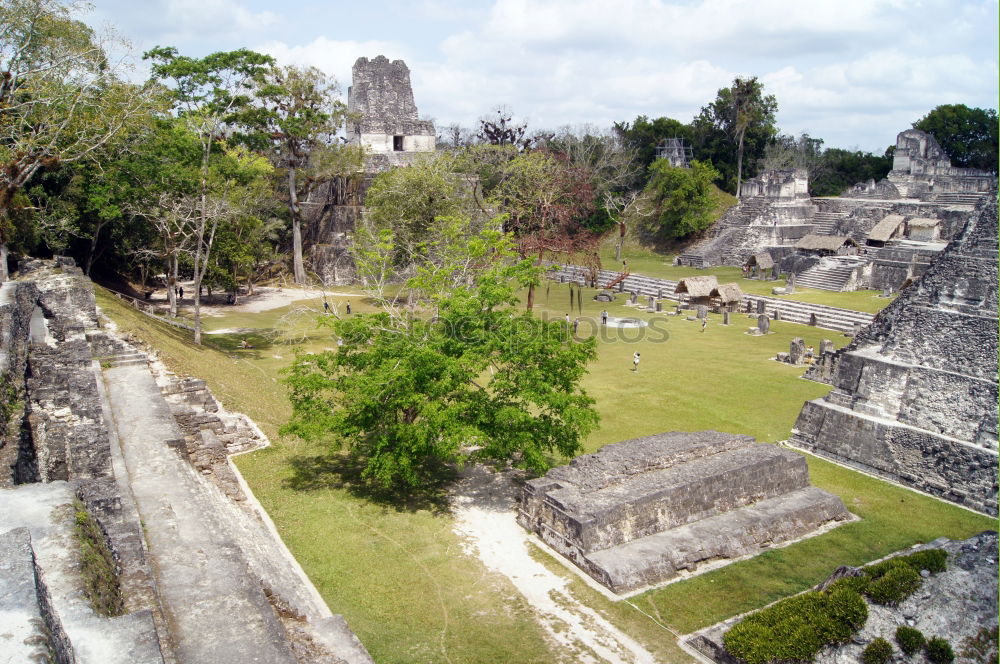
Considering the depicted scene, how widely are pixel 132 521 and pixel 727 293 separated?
28.8 metres

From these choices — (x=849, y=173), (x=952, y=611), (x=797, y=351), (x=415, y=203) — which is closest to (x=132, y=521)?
(x=952, y=611)

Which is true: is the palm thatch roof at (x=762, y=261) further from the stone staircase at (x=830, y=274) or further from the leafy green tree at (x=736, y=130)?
the leafy green tree at (x=736, y=130)

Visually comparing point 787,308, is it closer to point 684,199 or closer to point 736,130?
point 684,199

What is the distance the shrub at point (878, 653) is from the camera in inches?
319

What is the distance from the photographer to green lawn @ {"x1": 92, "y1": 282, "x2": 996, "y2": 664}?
9969 millimetres

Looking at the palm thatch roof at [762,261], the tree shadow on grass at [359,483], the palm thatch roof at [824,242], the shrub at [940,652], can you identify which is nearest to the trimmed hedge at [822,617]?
the shrub at [940,652]

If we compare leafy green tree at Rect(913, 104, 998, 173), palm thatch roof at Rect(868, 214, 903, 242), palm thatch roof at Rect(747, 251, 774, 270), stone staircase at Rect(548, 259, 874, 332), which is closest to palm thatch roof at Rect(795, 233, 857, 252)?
palm thatch roof at Rect(868, 214, 903, 242)

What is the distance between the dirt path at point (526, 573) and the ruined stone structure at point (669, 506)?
56 centimetres

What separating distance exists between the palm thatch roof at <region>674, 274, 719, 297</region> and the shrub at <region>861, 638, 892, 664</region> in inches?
1045

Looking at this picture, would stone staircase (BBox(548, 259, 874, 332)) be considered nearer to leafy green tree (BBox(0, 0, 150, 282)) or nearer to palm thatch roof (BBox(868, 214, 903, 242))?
palm thatch roof (BBox(868, 214, 903, 242))

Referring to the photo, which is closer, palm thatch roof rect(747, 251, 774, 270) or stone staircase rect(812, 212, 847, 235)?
palm thatch roof rect(747, 251, 774, 270)

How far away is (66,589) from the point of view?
6676 millimetres

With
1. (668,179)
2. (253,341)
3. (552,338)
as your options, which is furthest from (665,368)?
(668,179)

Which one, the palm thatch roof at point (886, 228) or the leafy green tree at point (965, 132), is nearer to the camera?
the palm thatch roof at point (886, 228)
